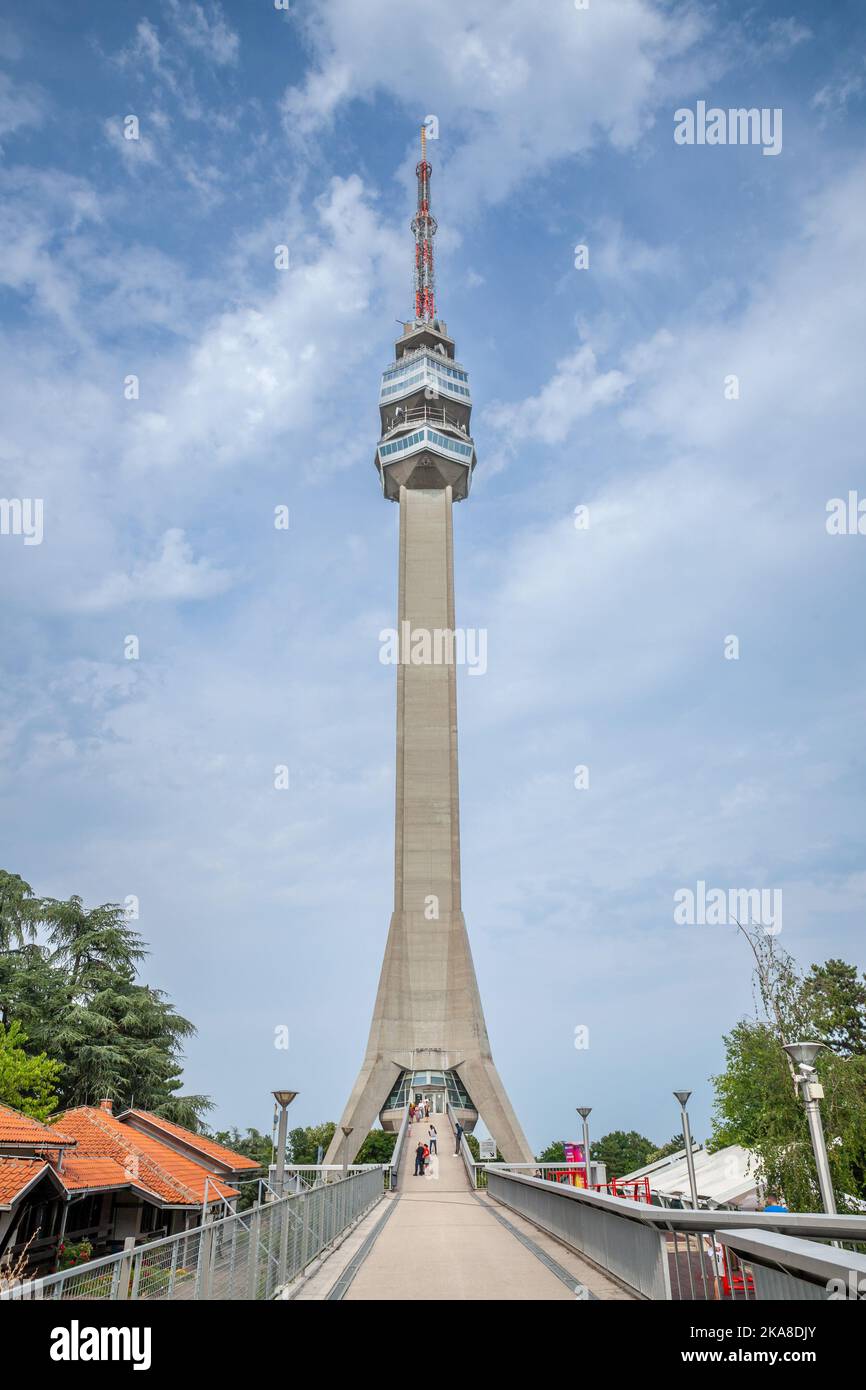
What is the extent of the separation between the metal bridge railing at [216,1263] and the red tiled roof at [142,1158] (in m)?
10.4

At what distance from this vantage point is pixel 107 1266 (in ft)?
18.2

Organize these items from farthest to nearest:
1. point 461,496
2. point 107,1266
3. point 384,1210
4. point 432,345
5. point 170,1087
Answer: point 432,345 → point 461,496 → point 170,1087 → point 384,1210 → point 107,1266

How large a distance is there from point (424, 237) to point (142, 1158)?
68.7 m

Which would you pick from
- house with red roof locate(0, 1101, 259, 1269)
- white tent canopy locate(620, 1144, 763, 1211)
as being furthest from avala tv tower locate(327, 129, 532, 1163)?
house with red roof locate(0, 1101, 259, 1269)

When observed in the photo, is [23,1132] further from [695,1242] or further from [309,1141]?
[309,1141]

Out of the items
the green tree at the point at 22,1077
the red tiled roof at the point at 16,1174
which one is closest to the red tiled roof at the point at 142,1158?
the red tiled roof at the point at 16,1174

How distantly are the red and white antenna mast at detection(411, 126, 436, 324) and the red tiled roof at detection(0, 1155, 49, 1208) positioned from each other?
216 ft

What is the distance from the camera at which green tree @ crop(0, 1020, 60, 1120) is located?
25688mm

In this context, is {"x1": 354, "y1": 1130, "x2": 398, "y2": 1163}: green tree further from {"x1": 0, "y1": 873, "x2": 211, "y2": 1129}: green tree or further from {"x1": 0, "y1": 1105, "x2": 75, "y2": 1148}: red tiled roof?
{"x1": 0, "y1": 1105, "x2": 75, "y2": 1148}: red tiled roof

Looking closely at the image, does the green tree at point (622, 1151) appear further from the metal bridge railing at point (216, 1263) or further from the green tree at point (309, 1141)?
the metal bridge railing at point (216, 1263)
